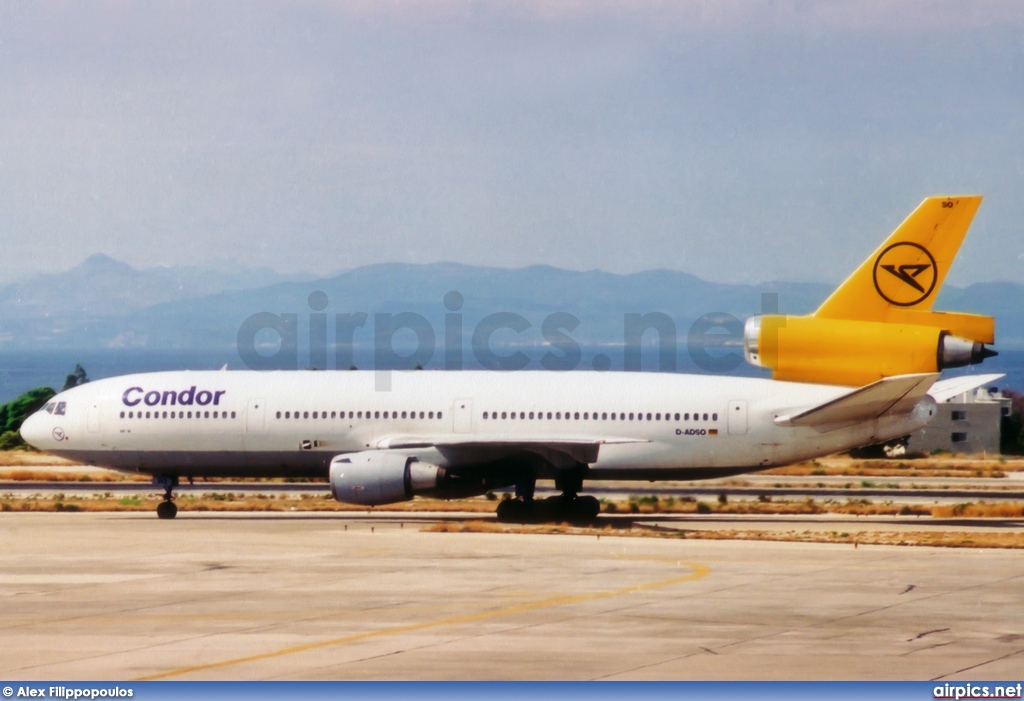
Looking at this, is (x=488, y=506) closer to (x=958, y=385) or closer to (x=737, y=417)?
(x=737, y=417)

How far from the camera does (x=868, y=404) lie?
32.8m

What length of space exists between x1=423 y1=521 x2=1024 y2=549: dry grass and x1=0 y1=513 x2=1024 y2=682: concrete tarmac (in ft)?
3.65

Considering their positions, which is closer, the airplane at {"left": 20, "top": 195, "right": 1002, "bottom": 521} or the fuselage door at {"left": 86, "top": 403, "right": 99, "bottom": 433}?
the airplane at {"left": 20, "top": 195, "right": 1002, "bottom": 521}

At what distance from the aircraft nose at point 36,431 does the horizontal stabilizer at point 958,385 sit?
2484 centimetres

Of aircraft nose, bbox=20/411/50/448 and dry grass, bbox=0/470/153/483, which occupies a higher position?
aircraft nose, bbox=20/411/50/448

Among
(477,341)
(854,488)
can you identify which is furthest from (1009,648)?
(854,488)

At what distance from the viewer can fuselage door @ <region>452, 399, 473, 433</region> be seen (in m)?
36.3

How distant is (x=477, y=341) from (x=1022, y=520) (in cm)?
1841

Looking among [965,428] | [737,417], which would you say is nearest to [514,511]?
[737,417]

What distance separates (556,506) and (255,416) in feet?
28.2

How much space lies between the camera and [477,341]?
45.9 m

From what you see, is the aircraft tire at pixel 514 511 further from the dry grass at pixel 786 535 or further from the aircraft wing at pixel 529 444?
the aircraft wing at pixel 529 444

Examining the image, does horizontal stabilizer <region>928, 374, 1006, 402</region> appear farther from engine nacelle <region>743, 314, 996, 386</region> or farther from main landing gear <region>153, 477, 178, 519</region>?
main landing gear <region>153, 477, 178, 519</region>

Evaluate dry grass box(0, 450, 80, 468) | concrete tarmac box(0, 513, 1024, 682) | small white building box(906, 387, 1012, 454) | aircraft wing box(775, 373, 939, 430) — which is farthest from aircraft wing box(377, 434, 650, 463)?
small white building box(906, 387, 1012, 454)
